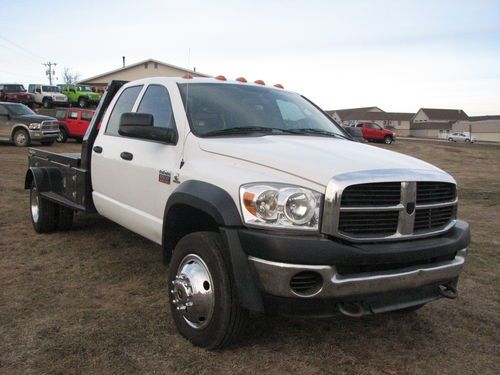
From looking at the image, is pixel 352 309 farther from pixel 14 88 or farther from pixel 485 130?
pixel 485 130

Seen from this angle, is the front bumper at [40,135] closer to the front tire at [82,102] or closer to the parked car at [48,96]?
the front tire at [82,102]

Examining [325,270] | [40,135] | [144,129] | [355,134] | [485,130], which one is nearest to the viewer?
[325,270]

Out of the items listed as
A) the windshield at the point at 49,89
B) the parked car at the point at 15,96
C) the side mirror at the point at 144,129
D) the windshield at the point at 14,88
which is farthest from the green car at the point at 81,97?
the side mirror at the point at 144,129

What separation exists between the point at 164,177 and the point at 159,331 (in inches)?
45.1

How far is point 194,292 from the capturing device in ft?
10.5

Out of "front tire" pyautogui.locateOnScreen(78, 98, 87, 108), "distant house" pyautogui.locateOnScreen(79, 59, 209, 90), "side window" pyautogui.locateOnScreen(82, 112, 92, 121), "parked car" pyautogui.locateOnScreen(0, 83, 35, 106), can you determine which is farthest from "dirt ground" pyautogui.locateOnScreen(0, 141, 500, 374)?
"distant house" pyautogui.locateOnScreen(79, 59, 209, 90)

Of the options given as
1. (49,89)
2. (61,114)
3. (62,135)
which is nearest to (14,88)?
(49,89)

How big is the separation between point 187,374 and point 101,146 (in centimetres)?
277

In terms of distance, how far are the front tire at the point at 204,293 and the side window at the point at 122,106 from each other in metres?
1.95

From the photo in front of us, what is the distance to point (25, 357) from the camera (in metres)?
3.11

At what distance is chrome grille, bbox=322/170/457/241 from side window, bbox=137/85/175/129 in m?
1.69

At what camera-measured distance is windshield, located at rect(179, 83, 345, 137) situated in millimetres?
3873

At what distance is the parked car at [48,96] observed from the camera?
38094 mm

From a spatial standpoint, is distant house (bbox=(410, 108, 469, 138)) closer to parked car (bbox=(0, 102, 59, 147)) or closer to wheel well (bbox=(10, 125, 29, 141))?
parked car (bbox=(0, 102, 59, 147))
